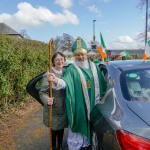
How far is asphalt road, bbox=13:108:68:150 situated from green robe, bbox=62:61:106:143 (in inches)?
55.6

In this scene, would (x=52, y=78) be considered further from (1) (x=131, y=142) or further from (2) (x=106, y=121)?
(1) (x=131, y=142)

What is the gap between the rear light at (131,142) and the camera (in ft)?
9.23

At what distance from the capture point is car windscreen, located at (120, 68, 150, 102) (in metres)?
3.61

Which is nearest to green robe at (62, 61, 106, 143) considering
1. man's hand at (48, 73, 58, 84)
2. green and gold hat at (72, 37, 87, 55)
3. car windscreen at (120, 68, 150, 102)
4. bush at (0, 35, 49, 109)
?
man's hand at (48, 73, 58, 84)

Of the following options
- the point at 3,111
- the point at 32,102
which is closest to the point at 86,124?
the point at 3,111

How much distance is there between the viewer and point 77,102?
470 centimetres

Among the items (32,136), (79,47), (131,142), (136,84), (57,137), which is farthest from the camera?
(32,136)

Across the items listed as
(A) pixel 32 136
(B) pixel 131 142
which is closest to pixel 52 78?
(B) pixel 131 142

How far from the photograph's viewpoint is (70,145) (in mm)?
4984

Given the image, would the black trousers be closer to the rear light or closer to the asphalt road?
the asphalt road

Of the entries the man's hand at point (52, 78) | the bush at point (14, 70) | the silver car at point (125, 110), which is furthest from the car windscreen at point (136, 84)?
the bush at point (14, 70)

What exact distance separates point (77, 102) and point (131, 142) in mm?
1898

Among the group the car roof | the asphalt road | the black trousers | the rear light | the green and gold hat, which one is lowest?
the asphalt road

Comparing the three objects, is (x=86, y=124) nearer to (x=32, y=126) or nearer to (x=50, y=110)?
(x=50, y=110)
